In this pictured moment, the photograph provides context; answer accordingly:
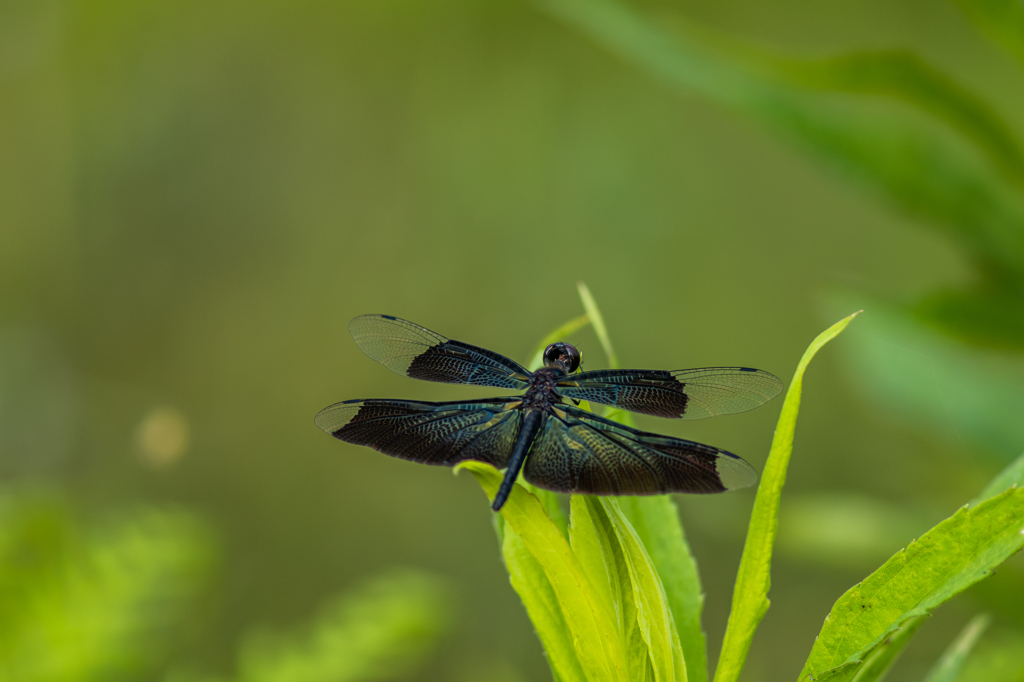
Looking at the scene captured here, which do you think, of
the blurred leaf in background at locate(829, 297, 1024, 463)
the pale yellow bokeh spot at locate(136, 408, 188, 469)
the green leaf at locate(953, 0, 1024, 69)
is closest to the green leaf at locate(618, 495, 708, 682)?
the blurred leaf in background at locate(829, 297, 1024, 463)

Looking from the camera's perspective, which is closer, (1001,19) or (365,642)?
(1001,19)

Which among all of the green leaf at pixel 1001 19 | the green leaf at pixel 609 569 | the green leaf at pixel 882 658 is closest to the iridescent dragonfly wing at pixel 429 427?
the green leaf at pixel 609 569

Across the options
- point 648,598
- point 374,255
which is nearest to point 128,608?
point 648,598

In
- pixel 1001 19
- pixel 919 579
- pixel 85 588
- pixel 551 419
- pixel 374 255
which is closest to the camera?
pixel 919 579

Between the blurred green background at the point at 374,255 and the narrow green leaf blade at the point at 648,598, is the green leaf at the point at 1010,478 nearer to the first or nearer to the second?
the narrow green leaf blade at the point at 648,598

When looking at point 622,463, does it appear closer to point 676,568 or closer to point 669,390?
point 676,568

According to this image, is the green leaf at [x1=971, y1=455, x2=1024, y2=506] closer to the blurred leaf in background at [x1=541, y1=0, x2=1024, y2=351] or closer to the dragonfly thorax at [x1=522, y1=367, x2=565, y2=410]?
the dragonfly thorax at [x1=522, y1=367, x2=565, y2=410]

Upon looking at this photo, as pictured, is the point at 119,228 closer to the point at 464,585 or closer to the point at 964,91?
the point at 464,585
